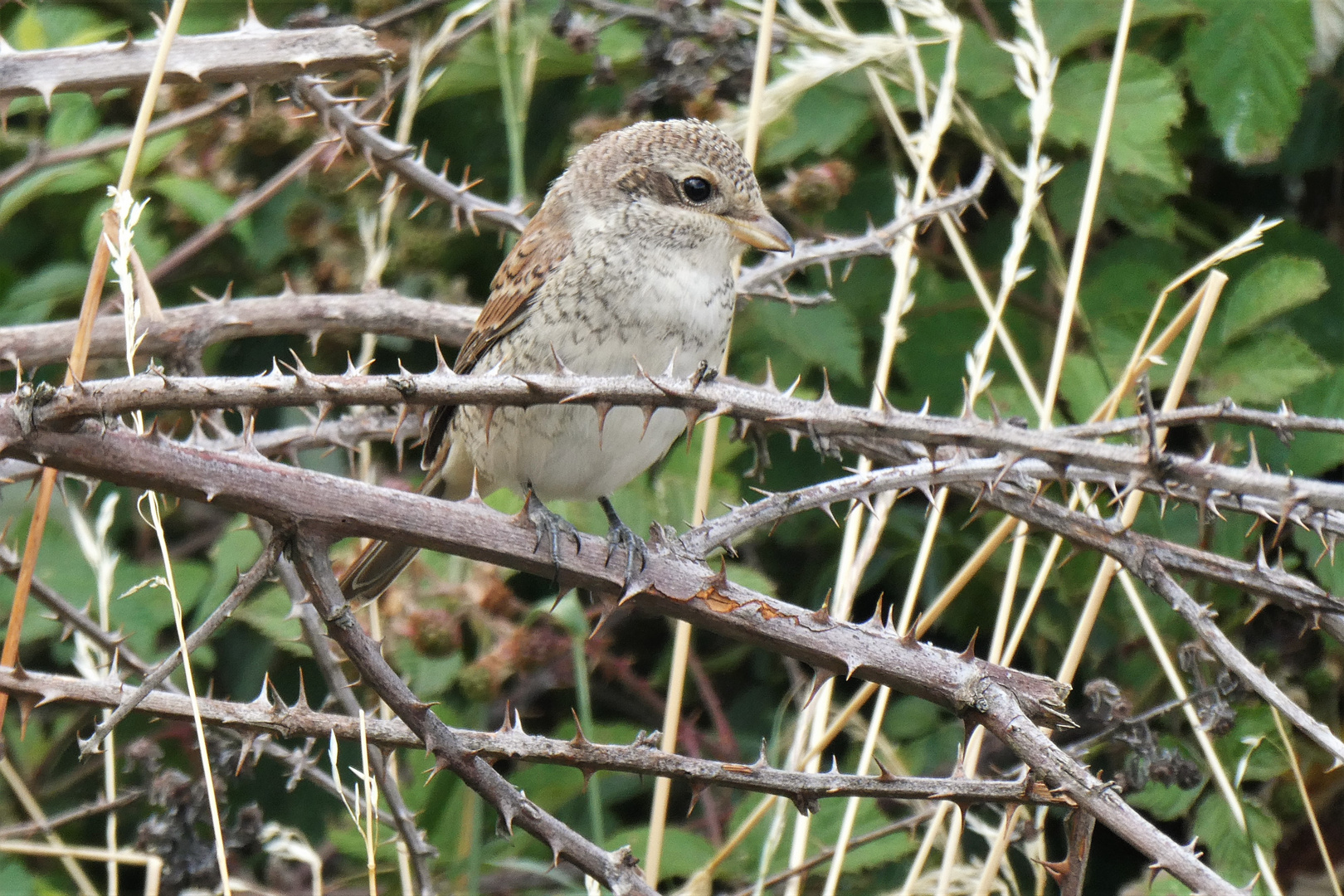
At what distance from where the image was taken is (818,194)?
3271 millimetres

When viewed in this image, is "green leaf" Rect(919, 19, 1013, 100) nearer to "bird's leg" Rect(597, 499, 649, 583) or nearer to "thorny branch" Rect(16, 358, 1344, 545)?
"bird's leg" Rect(597, 499, 649, 583)

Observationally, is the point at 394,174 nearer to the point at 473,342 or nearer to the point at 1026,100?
the point at 473,342

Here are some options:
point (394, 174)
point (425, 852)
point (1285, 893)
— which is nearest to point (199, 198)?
point (394, 174)

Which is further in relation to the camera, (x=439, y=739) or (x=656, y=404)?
(x=439, y=739)

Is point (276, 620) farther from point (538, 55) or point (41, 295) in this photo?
point (538, 55)

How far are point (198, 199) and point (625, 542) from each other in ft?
4.85

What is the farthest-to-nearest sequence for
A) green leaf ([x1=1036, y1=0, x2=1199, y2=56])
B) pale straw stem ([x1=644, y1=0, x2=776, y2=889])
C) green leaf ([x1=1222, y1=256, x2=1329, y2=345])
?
green leaf ([x1=1036, y1=0, x2=1199, y2=56]), green leaf ([x1=1222, y1=256, x2=1329, y2=345]), pale straw stem ([x1=644, y1=0, x2=776, y2=889])

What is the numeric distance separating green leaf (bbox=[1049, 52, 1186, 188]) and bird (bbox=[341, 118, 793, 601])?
813 millimetres

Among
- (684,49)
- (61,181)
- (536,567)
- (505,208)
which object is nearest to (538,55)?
(684,49)

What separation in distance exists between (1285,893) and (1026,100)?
2047mm

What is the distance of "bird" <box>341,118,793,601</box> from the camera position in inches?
103

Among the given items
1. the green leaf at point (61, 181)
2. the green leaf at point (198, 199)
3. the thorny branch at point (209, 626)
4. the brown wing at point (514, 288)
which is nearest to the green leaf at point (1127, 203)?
the brown wing at point (514, 288)

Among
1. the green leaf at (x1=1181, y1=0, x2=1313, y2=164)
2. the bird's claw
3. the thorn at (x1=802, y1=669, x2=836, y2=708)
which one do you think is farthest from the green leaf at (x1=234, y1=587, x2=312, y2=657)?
the green leaf at (x1=1181, y1=0, x2=1313, y2=164)

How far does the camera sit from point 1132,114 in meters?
3.00
